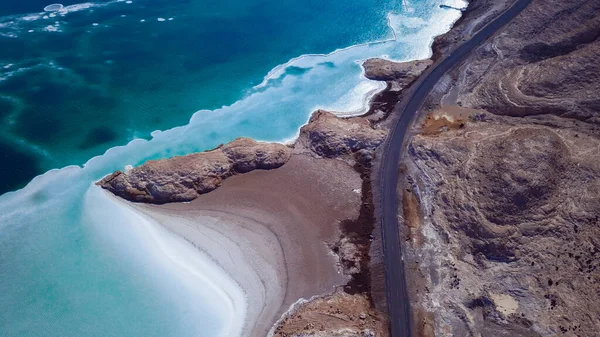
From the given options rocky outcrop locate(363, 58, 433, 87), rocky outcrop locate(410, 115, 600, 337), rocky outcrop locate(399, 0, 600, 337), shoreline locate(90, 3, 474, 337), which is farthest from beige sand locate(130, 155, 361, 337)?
rocky outcrop locate(363, 58, 433, 87)

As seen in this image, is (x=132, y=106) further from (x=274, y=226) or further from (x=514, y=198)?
(x=514, y=198)

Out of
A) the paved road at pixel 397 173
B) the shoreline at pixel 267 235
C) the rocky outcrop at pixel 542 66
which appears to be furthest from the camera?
the rocky outcrop at pixel 542 66

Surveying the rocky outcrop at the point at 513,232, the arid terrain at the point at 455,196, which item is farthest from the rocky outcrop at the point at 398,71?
the rocky outcrop at the point at 513,232

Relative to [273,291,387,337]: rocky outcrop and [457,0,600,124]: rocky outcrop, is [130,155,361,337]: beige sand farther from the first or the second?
[457,0,600,124]: rocky outcrop

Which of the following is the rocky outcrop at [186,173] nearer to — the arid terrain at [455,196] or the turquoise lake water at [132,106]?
the arid terrain at [455,196]

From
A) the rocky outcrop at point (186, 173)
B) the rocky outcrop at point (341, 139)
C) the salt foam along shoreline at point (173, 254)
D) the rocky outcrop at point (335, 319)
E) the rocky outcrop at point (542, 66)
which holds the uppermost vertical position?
the rocky outcrop at point (542, 66)

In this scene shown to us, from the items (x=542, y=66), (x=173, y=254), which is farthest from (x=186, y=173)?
(x=542, y=66)

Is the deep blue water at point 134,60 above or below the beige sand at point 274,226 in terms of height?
above

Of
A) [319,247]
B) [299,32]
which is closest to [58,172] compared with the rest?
[319,247]
